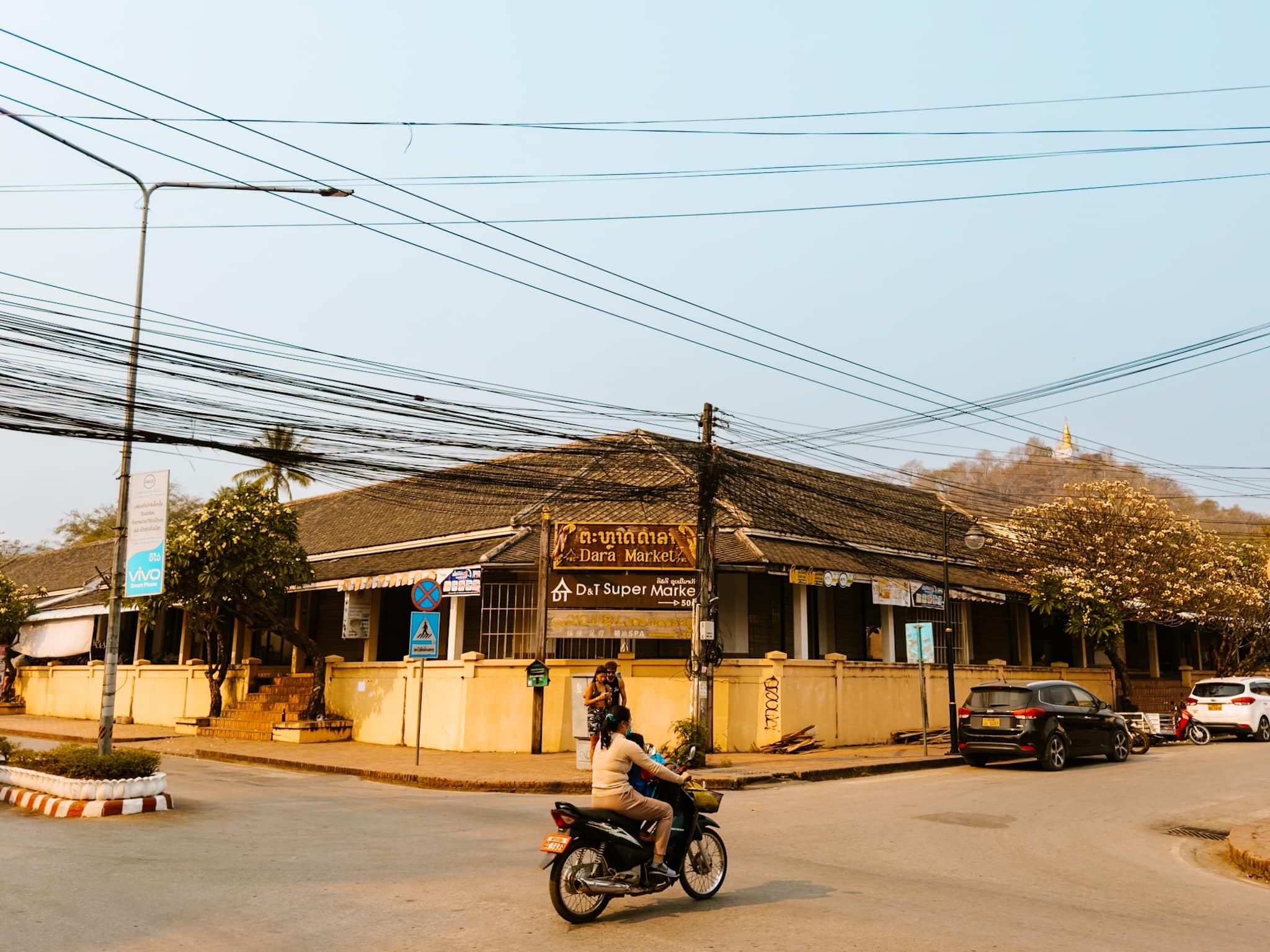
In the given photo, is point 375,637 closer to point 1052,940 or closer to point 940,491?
point 940,491

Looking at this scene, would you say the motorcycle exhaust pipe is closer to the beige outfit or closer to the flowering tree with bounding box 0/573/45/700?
the beige outfit

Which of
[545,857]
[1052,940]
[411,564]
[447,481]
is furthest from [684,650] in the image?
[1052,940]

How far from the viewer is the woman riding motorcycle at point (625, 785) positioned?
7406 mm

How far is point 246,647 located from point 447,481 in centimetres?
834

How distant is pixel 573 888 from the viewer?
23.0 ft

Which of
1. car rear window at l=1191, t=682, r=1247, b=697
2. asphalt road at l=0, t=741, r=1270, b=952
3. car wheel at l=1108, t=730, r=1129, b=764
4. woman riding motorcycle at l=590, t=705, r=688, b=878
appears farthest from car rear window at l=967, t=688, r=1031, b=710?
woman riding motorcycle at l=590, t=705, r=688, b=878

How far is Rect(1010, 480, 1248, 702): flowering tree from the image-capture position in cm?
2795

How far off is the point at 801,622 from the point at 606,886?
52.3 ft

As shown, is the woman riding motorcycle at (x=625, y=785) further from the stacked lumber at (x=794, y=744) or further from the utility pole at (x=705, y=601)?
the stacked lumber at (x=794, y=744)

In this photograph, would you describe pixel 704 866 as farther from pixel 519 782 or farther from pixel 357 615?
pixel 357 615

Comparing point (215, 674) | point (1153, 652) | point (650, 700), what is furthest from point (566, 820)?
point (1153, 652)

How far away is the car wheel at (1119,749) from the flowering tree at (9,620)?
3288cm

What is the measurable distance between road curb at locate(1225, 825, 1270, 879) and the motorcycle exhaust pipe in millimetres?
6296

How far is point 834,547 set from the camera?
82.6ft
